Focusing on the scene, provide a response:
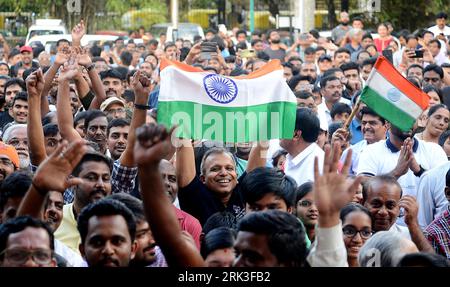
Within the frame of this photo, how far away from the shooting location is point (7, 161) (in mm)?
7297

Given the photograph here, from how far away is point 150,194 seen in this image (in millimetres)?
4609

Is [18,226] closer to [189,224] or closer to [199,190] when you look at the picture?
[189,224]

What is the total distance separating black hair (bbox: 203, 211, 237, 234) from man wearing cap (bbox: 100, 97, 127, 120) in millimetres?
3076

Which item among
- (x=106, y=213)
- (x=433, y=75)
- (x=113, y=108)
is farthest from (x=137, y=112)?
(x=433, y=75)

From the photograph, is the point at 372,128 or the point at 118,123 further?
the point at 372,128

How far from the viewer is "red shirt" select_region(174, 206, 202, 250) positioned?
21.1ft

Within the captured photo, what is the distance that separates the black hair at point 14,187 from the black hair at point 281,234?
59.7 inches

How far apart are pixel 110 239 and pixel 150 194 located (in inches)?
23.0

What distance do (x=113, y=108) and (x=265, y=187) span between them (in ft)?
12.3

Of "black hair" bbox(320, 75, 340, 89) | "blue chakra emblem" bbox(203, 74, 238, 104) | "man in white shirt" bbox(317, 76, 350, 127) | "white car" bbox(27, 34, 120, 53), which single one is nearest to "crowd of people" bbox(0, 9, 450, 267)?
"blue chakra emblem" bbox(203, 74, 238, 104)

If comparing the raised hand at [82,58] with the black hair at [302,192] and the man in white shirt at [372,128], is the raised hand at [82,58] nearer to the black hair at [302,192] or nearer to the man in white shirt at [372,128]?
the man in white shirt at [372,128]

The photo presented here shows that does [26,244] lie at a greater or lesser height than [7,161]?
greater

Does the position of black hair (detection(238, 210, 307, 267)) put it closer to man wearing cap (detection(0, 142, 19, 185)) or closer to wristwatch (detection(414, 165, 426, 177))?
man wearing cap (detection(0, 142, 19, 185))

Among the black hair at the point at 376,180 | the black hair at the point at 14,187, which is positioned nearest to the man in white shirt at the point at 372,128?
the black hair at the point at 376,180
